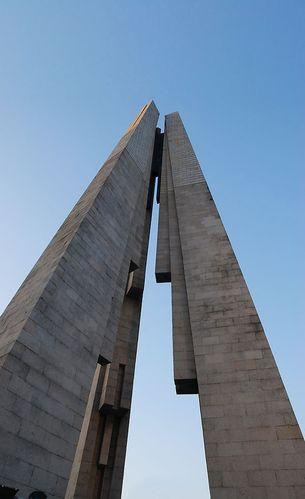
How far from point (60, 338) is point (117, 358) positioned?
22.4 feet

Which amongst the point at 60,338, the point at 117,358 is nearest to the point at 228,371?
the point at 60,338

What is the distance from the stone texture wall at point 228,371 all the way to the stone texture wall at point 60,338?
281cm

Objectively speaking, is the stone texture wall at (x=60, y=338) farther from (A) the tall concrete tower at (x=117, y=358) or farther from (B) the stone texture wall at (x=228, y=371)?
(B) the stone texture wall at (x=228, y=371)

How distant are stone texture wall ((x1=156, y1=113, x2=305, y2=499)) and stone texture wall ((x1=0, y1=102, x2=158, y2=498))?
2806 millimetres

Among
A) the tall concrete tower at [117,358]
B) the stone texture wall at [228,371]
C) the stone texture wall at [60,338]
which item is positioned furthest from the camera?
the stone texture wall at [228,371]

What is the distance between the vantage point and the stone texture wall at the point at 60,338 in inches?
357

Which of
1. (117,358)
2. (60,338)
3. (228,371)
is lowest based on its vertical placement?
(60,338)

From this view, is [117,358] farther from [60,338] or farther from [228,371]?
[60,338]

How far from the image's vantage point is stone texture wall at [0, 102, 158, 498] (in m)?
9.06

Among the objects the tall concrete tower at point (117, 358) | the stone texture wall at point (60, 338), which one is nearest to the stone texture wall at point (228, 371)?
the tall concrete tower at point (117, 358)

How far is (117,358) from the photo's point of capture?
1766 centimetres

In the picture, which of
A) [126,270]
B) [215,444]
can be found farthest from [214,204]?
[215,444]

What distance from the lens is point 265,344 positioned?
515 inches

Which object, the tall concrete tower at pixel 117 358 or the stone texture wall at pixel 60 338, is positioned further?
the tall concrete tower at pixel 117 358
